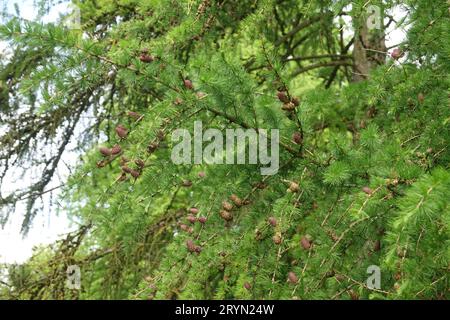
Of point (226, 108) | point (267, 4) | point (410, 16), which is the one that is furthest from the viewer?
point (267, 4)

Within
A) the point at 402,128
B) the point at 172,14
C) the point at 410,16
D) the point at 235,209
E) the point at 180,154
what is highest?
the point at 172,14

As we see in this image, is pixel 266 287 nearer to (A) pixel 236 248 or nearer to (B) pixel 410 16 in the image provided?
(A) pixel 236 248

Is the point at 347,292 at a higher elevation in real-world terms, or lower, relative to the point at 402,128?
lower

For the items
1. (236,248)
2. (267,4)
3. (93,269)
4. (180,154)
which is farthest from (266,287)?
(93,269)

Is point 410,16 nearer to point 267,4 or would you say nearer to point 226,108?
point 267,4

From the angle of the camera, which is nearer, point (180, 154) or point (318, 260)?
point (318, 260)

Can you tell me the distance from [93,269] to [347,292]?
10.3 feet

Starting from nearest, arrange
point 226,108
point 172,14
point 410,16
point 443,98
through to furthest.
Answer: point 226,108 < point 443,98 < point 410,16 < point 172,14

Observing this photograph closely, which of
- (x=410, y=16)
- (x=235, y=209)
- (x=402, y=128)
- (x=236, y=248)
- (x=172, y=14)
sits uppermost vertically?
(x=172, y=14)

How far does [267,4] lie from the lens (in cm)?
317

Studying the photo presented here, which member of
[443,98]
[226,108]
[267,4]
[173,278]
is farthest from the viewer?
[267,4]

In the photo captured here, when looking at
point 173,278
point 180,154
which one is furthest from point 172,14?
point 173,278

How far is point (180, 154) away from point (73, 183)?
471 millimetres

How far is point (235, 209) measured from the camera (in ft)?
8.71
